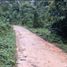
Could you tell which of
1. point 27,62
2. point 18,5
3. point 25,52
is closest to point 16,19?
point 18,5

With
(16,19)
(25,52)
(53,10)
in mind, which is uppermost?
(53,10)

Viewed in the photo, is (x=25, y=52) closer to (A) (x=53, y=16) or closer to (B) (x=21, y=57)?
(B) (x=21, y=57)

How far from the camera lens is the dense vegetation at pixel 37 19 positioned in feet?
A: 52.8

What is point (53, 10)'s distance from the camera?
18.0 meters

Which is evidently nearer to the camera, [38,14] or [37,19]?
[37,19]

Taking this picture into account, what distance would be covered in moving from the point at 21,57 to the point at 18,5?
77.4 ft

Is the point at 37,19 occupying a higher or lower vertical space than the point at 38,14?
lower

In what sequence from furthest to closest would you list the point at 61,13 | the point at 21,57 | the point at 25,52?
the point at 61,13, the point at 25,52, the point at 21,57

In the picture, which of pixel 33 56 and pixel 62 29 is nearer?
pixel 33 56

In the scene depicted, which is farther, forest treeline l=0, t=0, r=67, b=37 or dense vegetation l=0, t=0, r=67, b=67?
forest treeline l=0, t=0, r=67, b=37

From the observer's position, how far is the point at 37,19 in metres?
28.2

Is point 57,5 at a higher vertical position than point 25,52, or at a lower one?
higher

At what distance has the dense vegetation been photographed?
52.8ft

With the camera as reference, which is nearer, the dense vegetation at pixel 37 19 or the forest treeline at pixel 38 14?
the dense vegetation at pixel 37 19
